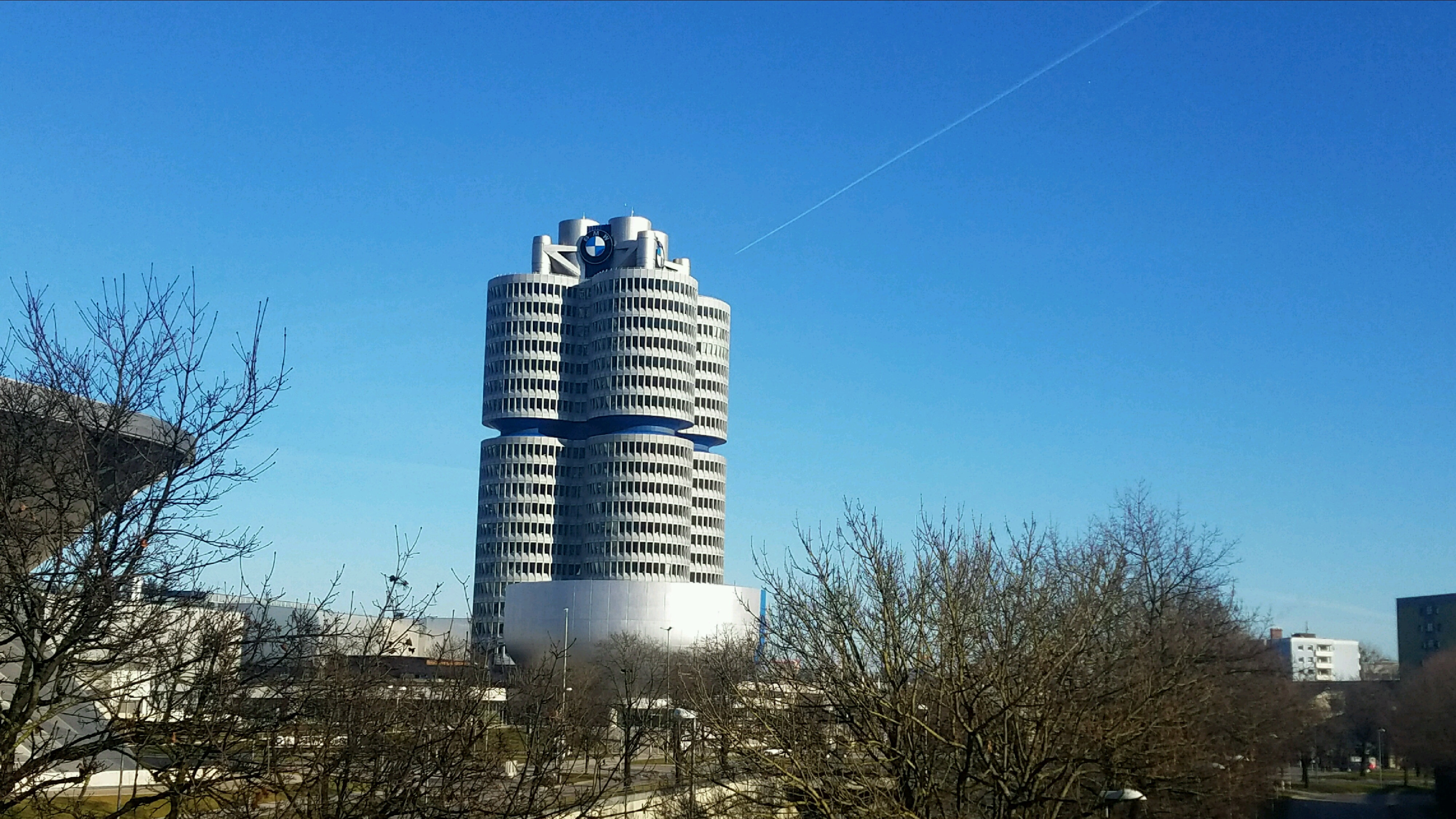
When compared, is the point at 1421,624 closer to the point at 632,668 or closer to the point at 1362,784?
the point at 1362,784

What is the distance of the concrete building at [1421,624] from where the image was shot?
486 ft

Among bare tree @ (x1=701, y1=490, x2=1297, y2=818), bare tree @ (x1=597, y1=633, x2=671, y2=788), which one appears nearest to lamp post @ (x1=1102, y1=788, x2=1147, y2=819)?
bare tree @ (x1=701, y1=490, x2=1297, y2=818)

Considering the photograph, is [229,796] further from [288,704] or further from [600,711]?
[600,711]

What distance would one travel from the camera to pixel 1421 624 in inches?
6033

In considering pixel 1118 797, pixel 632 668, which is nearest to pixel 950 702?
pixel 1118 797

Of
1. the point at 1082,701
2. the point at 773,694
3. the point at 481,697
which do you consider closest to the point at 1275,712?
the point at 1082,701

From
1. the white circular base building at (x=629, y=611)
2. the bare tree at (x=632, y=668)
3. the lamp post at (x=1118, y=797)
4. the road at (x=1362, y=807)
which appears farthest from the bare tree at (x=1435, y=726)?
the white circular base building at (x=629, y=611)

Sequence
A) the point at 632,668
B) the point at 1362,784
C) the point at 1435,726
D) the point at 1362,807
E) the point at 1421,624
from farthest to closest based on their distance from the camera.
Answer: the point at 1421,624, the point at 1362,784, the point at 632,668, the point at 1362,807, the point at 1435,726

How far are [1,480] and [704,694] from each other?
11672 millimetres

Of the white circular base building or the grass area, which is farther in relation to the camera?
the white circular base building

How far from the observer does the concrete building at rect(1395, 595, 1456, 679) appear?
148m

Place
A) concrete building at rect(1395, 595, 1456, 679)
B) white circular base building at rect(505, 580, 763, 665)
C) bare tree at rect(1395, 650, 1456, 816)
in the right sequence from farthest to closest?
white circular base building at rect(505, 580, 763, 665)
concrete building at rect(1395, 595, 1456, 679)
bare tree at rect(1395, 650, 1456, 816)

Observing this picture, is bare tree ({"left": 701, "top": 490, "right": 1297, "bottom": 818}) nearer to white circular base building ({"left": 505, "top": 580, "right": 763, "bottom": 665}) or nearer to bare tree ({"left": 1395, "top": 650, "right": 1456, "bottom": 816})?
bare tree ({"left": 1395, "top": 650, "right": 1456, "bottom": 816})

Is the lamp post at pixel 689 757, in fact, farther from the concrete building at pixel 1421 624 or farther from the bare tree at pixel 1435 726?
the concrete building at pixel 1421 624
